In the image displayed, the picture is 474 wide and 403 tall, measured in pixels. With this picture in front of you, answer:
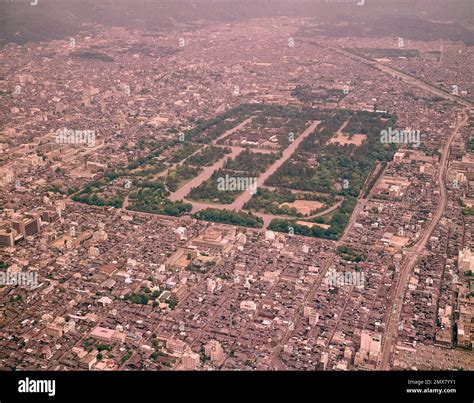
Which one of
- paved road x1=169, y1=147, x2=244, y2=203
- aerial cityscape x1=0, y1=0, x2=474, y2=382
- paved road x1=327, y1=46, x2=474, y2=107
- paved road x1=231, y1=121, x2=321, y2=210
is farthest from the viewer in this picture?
paved road x1=327, y1=46, x2=474, y2=107

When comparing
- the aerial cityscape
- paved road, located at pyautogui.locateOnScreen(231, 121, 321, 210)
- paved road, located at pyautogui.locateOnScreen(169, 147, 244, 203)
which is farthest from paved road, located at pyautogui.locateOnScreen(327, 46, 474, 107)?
paved road, located at pyautogui.locateOnScreen(169, 147, 244, 203)

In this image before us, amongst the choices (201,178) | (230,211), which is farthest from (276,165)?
(230,211)

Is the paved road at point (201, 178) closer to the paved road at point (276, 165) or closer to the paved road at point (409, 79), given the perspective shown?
the paved road at point (276, 165)

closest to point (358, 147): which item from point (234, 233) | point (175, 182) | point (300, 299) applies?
point (175, 182)

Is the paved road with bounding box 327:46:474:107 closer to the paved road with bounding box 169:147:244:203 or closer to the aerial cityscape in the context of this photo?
the aerial cityscape

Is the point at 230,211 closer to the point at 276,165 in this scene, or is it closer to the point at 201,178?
the point at 201,178

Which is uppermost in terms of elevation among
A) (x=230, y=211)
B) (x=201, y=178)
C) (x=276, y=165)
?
(x=276, y=165)

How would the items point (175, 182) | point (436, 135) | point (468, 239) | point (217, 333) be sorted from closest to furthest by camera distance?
point (217, 333) < point (468, 239) < point (175, 182) < point (436, 135)

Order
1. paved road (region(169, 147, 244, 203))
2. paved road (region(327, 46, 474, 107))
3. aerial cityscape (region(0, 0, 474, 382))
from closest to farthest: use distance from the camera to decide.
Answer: aerial cityscape (region(0, 0, 474, 382)) < paved road (region(169, 147, 244, 203)) < paved road (region(327, 46, 474, 107))
